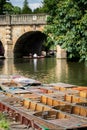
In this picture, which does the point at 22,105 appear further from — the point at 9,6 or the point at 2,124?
the point at 9,6

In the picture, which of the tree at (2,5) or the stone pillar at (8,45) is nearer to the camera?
the stone pillar at (8,45)

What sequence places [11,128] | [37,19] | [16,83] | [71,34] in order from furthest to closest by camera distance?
[37,19] → [16,83] → [71,34] → [11,128]

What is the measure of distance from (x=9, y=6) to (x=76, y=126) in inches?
3011

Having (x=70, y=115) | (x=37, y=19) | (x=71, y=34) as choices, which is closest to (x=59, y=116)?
(x=70, y=115)

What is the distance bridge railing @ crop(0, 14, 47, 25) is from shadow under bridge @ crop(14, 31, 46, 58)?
2.09 m

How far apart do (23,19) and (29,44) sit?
30.6ft

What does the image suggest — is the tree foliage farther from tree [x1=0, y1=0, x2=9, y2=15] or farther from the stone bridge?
tree [x1=0, y1=0, x2=9, y2=15]

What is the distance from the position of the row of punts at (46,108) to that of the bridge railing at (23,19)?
1467 inches

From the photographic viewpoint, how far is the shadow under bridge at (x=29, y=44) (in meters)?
67.6

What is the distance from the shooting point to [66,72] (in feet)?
144

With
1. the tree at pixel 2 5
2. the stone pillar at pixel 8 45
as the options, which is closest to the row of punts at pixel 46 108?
the stone pillar at pixel 8 45

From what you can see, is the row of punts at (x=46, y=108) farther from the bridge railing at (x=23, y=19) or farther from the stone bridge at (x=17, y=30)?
the stone bridge at (x=17, y=30)

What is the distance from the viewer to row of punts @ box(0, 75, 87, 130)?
54.3ft

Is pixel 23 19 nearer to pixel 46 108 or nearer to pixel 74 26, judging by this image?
pixel 74 26
